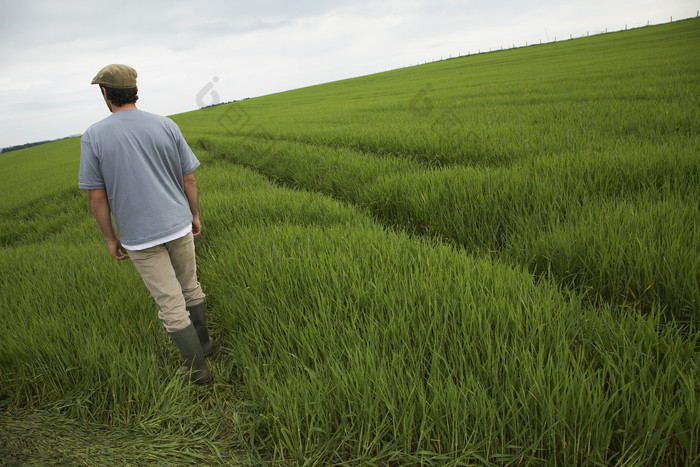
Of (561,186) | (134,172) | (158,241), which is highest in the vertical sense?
(134,172)

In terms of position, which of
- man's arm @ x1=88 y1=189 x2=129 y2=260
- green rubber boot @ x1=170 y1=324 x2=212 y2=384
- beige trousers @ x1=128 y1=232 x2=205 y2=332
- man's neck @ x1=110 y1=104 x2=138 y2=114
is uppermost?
man's neck @ x1=110 y1=104 x2=138 y2=114

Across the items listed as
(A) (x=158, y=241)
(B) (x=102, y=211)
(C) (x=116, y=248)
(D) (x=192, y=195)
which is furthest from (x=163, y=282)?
(D) (x=192, y=195)

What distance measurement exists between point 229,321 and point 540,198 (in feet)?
8.44

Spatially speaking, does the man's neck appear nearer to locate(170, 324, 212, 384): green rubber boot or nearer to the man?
the man

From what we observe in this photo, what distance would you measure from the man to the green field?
276 millimetres

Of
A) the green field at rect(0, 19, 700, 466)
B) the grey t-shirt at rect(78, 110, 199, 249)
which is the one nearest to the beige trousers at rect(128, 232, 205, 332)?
the grey t-shirt at rect(78, 110, 199, 249)

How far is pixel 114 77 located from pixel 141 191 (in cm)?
57

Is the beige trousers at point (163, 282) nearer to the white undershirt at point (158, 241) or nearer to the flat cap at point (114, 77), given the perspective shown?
the white undershirt at point (158, 241)

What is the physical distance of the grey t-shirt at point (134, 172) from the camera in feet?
5.44

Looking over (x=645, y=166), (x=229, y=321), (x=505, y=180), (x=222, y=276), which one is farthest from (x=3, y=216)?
(x=645, y=166)

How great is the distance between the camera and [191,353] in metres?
1.78

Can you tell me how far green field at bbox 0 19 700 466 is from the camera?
3.60 feet

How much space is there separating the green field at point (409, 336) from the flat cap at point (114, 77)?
1255 mm

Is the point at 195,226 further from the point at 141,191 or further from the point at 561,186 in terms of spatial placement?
the point at 561,186
